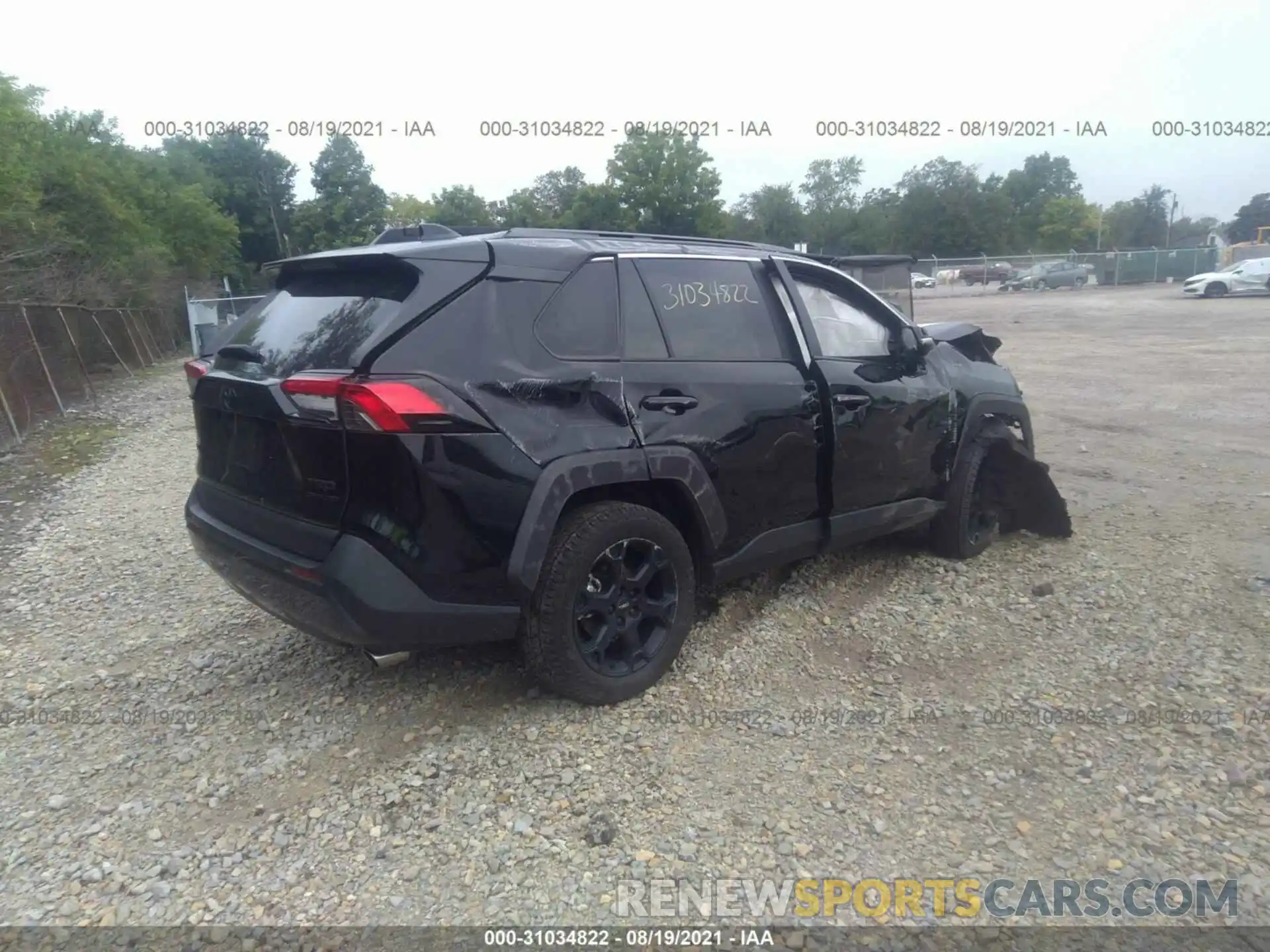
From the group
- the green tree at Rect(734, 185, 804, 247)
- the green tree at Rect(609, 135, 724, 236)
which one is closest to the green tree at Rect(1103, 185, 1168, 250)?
the green tree at Rect(734, 185, 804, 247)

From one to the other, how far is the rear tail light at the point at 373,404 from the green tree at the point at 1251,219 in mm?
82670

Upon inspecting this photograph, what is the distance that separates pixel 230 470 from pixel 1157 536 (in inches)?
205

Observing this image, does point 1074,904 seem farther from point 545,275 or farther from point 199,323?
point 199,323

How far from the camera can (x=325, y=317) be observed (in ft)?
10.9

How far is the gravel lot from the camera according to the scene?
2.71 meters

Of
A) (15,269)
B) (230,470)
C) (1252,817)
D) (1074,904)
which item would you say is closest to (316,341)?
(230,470)

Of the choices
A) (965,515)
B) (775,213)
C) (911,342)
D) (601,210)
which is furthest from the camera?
(775,213)

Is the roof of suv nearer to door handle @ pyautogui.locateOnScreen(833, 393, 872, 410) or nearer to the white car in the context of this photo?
door handle @ pyautogui.locateOnScreen(833, 393, 872, 410)

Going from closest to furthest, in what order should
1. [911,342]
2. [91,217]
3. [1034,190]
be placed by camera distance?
[911,342] → [91,217] → [1034,190]

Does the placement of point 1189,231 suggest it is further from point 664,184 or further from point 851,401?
point 851,401

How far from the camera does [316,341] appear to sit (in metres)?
3.26

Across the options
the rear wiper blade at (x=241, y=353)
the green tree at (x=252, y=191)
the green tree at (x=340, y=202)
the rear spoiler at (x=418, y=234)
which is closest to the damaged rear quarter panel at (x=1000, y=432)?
the rear spoiler at (x=418, y=234)

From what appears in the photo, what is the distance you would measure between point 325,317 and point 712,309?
1.63 metres

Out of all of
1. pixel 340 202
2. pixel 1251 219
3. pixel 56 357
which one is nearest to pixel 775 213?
pixel 340 202
